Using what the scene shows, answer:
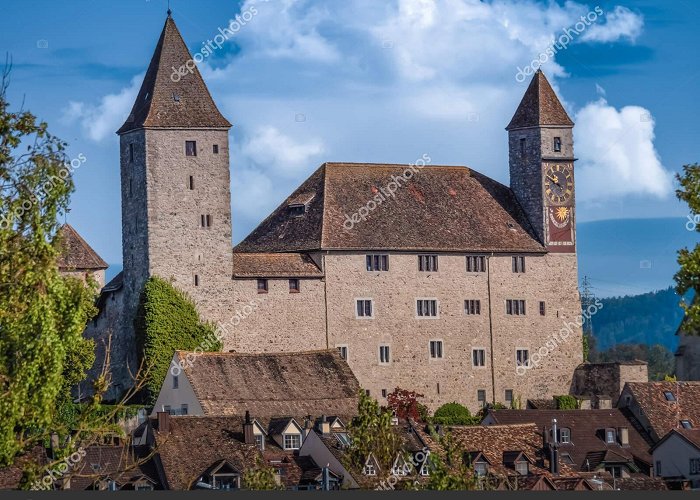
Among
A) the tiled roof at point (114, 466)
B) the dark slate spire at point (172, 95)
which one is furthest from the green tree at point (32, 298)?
the dark slate spire at point (172, 95)

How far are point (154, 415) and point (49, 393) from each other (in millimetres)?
42811

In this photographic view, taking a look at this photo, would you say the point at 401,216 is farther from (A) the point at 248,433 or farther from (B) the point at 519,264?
(A) the point at 248,433

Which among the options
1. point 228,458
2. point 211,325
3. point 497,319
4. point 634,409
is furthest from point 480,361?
point 228,458

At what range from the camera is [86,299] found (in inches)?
1407

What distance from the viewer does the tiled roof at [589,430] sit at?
75.8 meters

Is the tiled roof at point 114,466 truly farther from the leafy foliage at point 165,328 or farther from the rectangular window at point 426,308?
the rectangular window at point 426,308

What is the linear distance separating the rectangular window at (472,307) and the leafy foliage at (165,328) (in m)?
13.6

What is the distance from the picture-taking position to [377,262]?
86.6 metres

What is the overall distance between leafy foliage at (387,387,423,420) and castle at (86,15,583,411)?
790 millimetres

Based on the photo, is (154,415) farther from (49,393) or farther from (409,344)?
(49,393)

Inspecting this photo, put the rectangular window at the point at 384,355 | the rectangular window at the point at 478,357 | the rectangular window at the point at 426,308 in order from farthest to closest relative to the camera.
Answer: the rectangular window at the point at 478,357 → the rectangular window at the point at 426,308 → the rectangular window at the point at 384,355

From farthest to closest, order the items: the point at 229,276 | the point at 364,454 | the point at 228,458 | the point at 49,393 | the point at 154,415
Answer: the point at 229,276 < the point at 154,415 < the point at 228,458 < the point at 364,454 < the point at 49,393

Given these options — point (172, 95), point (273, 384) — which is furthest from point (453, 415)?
point (172, 95)

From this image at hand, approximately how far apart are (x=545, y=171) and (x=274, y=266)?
1650 centimetres
